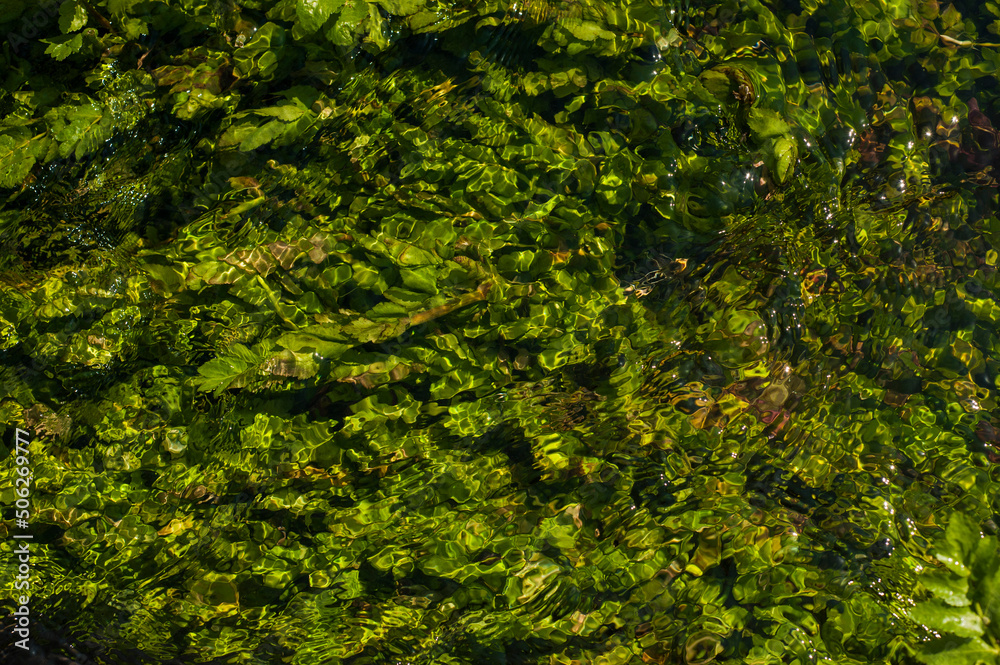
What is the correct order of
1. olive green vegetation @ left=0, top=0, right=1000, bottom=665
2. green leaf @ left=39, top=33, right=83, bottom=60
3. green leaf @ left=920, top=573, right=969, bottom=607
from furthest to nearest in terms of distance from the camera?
green leaf @ left=39, top=33, right=83, bottom=60
olive green vegetation @ left=0, top=0, right=1000, bottom=665
green leaf @ left=920, top=573, right=969, bottom=607

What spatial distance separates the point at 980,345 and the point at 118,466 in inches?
159

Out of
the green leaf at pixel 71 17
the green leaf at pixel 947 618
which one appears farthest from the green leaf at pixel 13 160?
the green leaf at pixel 947 618

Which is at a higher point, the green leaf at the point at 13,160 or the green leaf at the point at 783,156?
the green leaf at the point at 783,156

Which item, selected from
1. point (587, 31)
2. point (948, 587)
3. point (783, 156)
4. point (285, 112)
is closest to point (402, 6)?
point (285, 112)

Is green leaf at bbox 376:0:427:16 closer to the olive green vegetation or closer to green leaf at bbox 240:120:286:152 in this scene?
the olive green vegetation

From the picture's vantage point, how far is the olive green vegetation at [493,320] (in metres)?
2.94

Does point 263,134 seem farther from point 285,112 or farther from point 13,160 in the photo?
point 13,160

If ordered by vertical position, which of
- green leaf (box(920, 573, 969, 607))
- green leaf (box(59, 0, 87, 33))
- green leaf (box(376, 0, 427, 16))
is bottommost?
green leaf (box(920, 573, 969, 607))

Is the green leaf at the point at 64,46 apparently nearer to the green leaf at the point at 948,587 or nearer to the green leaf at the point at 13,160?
the green leaf at the point at 13,160

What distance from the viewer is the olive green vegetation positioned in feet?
9.66

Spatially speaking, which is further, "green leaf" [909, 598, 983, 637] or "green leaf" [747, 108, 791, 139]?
"green leaf" [747, 108, 791, 139]

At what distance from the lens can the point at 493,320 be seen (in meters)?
3.16

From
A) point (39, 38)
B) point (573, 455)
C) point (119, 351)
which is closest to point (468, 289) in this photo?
point (573, 455)

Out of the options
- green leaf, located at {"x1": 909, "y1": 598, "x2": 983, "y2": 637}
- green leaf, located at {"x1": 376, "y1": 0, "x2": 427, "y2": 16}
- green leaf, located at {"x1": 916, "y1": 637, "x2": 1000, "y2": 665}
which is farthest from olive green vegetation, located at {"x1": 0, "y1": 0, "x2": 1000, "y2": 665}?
green leaf, located at {"x1": 916, "y1": 637, "x2": 1000, "y2": 665}
